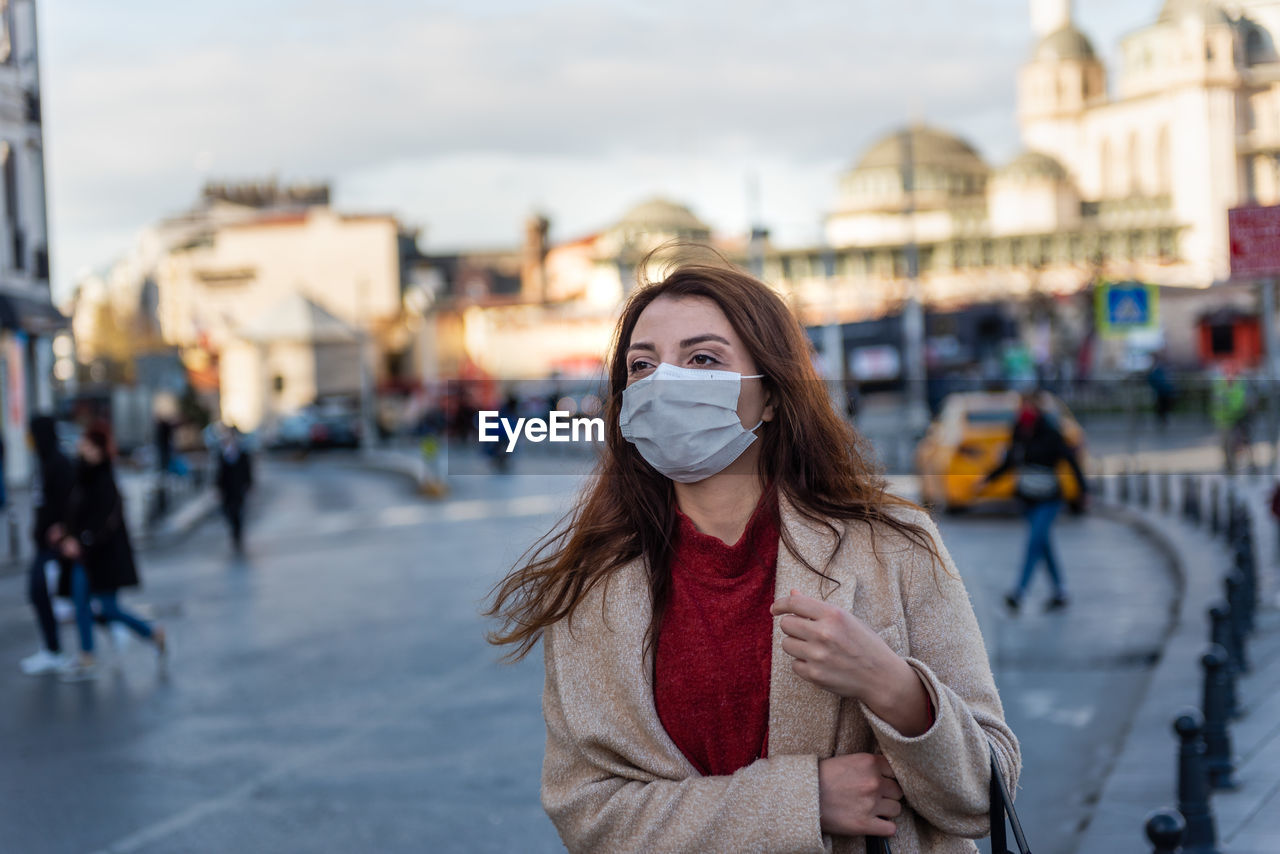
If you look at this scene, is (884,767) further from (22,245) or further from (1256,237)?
(22,245)

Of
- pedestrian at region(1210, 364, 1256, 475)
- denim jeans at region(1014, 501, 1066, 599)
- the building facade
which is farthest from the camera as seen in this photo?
pedestrian at region(1210, 364, 1256, 475)

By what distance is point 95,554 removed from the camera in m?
11.3

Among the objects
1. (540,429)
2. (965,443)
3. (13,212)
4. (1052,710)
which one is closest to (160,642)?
(1052,710)

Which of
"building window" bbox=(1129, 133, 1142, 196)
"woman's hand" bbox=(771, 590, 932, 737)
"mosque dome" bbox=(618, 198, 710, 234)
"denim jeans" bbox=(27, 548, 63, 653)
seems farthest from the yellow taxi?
"mosque dome" bbox=(618, 198, 710, 234)

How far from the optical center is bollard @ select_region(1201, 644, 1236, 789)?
6.93 m

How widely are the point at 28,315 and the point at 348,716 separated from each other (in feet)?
51.0

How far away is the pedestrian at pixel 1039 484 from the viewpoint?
12.9 meters

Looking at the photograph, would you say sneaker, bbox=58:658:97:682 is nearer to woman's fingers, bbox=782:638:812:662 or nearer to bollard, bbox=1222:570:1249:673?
bollard, bbox=1222:570:1249:673

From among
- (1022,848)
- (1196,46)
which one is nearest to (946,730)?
(1022,848)

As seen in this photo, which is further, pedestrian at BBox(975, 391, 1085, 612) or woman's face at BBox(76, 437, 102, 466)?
pedestrian at BBox(975, 391, 1085, 612)

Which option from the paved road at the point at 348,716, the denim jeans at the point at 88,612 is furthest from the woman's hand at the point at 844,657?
the denim jeans at the point at 88,612

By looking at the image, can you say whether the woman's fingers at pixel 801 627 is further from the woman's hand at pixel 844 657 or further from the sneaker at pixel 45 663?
the sneaker at pixel 45 663

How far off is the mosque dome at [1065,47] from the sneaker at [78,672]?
10987cm

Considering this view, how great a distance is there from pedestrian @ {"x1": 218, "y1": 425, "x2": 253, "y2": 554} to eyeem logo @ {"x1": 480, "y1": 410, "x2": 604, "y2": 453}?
19.4 metres
